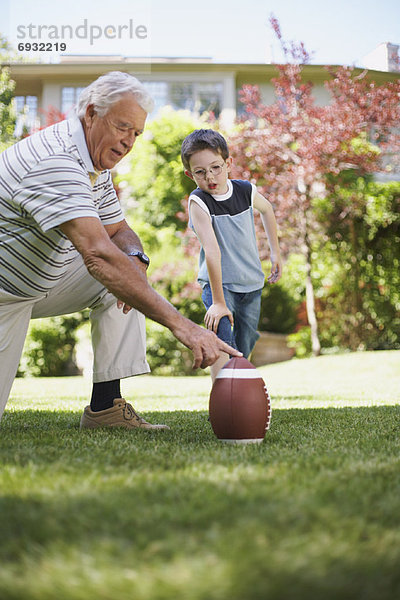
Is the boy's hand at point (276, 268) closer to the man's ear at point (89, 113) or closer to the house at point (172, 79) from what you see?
the man's ear at point (89, 113)

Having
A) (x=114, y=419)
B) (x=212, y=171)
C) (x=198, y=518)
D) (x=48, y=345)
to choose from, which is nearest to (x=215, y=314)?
(x=114, y=419)

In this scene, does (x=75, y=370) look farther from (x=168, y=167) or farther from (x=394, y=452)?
(x=394, y=452)

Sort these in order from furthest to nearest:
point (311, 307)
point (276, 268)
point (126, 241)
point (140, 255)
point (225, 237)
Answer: point (311, 307) < point (276, 268) < point (225, 237) < point (126, 241) < point (140, 255)

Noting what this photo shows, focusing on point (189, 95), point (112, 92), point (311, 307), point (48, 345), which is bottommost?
point (48, 345)

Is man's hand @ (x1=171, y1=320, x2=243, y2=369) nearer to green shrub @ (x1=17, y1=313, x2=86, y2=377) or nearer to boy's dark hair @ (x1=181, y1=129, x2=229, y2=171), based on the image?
boy's dark hair @ (x1=181, y1=129, x2=229, y2=171)

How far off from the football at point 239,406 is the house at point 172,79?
55.0ft

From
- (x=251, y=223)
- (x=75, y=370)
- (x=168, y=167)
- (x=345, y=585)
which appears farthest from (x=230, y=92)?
(x=345, y=585)

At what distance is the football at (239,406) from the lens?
9.30 feet

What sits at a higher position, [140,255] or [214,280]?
[140,255]

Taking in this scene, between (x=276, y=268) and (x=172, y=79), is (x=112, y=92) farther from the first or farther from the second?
(x=172, y=79)

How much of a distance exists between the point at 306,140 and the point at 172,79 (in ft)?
33.8

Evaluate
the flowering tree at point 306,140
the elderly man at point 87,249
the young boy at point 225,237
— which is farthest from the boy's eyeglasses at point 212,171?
the flowering tree at point 306,140

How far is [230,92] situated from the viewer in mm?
19266

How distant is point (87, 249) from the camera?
2607 mm
